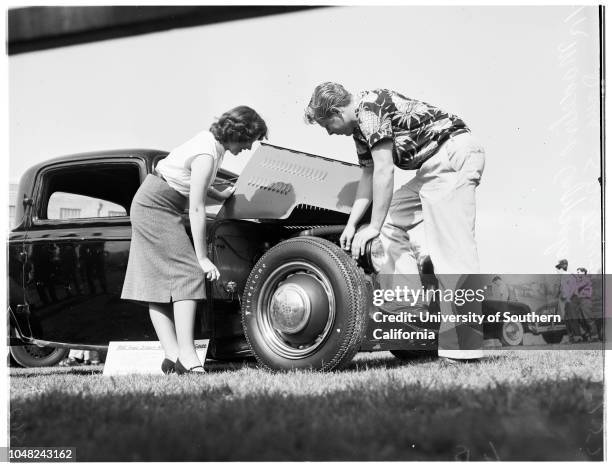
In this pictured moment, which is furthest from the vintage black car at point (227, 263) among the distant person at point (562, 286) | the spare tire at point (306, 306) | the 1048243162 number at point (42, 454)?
the 1048243162 number at point (42, 454)

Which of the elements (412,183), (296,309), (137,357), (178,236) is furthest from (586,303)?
(137,357)

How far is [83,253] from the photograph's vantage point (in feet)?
12.4

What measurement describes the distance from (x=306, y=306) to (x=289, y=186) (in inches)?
26.2

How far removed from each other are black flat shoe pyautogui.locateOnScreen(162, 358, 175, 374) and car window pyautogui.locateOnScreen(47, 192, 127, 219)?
989 millimetres

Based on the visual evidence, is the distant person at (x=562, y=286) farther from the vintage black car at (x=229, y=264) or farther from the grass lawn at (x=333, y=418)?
the vintage black car at (x=229, y=264)

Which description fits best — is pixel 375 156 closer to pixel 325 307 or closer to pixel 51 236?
pixel 325 307

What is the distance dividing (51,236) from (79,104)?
0.80m

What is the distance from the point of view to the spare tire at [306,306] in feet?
9.63

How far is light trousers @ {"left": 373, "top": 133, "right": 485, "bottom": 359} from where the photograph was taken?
314 cm

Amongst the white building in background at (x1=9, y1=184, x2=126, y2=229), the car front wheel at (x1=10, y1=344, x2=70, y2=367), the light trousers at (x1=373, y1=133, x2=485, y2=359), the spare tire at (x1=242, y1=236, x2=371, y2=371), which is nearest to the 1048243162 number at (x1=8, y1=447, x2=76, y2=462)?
the spare tire at (x1=242, y1=236, x2=371, y2=371)

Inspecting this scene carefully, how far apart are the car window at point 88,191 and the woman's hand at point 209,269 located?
857 millimetres

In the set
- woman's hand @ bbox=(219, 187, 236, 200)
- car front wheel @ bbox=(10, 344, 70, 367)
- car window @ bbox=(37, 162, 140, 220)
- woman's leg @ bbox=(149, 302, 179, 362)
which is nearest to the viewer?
woman's leg @ bbox=(149, 302, 179, 362)

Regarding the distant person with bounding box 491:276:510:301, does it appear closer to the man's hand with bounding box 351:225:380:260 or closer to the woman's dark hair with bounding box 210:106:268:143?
the man's hand with bounding box 351:225:380:260

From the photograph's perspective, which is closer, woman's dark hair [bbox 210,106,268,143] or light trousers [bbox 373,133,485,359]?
light trousers [bbox 373,133,485,359]
